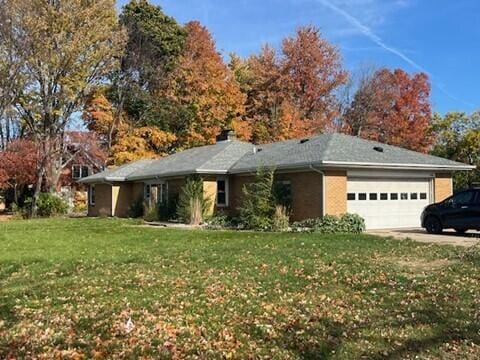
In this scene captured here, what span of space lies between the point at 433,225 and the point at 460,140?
78.9 ft

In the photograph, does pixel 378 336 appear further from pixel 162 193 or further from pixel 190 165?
pixel 162 193

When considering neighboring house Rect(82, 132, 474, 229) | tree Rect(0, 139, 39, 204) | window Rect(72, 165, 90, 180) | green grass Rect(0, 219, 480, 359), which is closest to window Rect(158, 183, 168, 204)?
neighboring house Rect(82, 132, 474, 229)

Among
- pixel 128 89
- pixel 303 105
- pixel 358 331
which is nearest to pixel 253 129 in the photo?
pixel 303 105

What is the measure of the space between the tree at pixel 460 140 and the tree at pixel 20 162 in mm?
29885

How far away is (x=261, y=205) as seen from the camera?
21.7 m

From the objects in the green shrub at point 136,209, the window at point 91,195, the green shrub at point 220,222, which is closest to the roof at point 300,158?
the green shrub at point 136,209

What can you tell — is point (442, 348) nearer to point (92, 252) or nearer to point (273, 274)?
point (273, 274)

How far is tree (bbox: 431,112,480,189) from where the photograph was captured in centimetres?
3609

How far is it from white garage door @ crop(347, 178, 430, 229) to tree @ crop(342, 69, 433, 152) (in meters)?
25.2

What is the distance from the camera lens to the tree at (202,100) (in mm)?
42844

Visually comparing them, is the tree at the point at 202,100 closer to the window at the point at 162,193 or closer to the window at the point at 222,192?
the window at the point at 162,193

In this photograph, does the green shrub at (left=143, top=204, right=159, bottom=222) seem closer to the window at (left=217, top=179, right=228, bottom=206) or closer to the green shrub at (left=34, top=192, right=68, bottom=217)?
the window at (left=217, top=179, right=228, bottom=206)

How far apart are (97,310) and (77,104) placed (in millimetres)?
33802

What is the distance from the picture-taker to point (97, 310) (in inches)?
293
